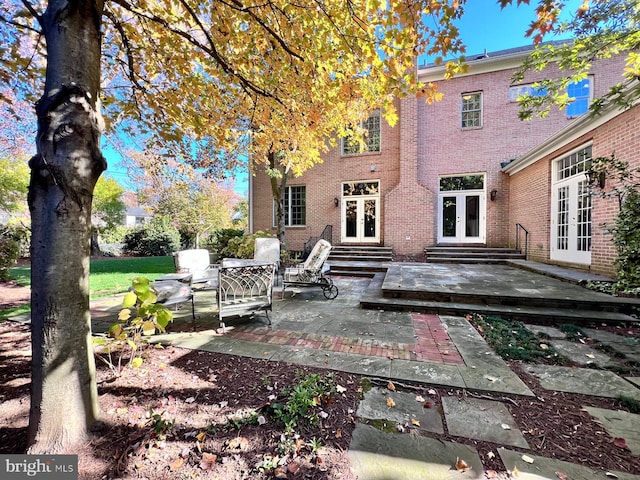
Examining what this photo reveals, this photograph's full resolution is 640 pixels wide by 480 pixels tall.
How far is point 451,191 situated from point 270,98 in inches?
382

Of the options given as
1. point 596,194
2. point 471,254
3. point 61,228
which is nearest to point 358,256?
point 471,254

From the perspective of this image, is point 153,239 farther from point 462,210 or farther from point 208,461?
point 208,461

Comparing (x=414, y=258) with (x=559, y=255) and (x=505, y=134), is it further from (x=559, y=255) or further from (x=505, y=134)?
(x=505, y=134)

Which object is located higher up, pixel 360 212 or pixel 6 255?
pixel 360 212

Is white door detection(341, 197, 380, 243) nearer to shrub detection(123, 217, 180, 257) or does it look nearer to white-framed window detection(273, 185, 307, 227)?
white-framed window detection(273, 185, 307, 227)

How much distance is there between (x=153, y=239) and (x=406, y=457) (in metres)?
18.2

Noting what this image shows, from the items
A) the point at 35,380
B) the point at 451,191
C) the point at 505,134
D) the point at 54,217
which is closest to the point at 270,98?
the point at 54,217

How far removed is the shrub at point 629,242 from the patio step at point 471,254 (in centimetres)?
502

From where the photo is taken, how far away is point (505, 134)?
10453 millimetres

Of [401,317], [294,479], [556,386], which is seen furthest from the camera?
[401,317]

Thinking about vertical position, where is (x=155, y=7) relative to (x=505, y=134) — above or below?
below

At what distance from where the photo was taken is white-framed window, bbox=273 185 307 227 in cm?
1300

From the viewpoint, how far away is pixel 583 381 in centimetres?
249

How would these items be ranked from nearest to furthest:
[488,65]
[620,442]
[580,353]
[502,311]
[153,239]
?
[620,442], [580,353], [502,311], [488,65], [153,239]
